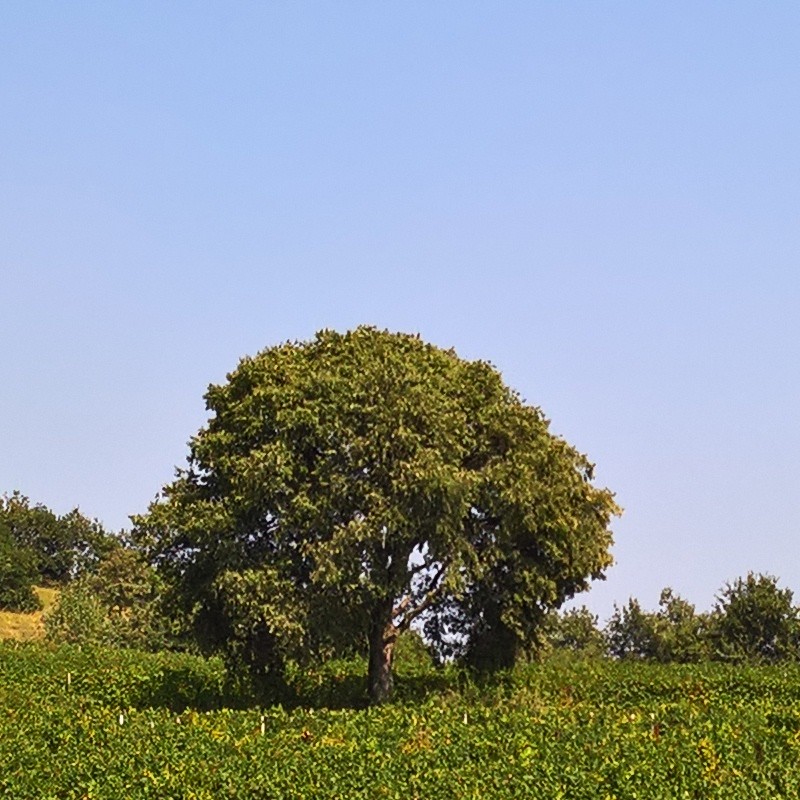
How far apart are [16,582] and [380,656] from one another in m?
62.3

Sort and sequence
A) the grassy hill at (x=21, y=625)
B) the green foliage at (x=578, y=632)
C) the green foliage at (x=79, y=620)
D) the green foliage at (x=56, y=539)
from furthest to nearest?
1. the green foliage at (x=56, y=539)
2. the green foliage at (x=578, y=632)
3. the grassy hill at (x=21, y=625)
4. the green foliage at (x=79, y=620)

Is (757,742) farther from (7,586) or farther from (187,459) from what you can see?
(7,586)

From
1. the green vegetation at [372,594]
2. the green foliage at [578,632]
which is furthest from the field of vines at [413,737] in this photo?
the green foliage at [578,632]

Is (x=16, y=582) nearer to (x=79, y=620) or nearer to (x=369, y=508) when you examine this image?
(x=79, y=620)

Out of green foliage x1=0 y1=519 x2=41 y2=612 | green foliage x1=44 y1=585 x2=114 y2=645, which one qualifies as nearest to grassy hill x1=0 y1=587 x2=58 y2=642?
green foliage x1=0 y1=519 x2=41 y2=612

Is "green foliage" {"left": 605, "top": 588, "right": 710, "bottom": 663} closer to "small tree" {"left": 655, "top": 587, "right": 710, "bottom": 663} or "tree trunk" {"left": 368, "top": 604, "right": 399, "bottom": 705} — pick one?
"small tree" {"left": 655, "top": 587, "right": 710, "bottom": 663}

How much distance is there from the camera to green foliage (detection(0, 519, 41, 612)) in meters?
93.9

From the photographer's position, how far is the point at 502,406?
1608 inches

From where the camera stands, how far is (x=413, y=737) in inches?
1147

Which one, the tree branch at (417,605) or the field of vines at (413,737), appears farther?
the tree branch at (417,605)

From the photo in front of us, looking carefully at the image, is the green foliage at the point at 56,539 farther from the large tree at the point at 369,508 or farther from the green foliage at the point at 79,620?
the large tree at the point at 369,508

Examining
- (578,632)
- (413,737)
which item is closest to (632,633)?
(578,632)

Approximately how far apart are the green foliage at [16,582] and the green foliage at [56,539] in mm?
24466

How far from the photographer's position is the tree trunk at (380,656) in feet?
130
